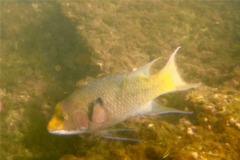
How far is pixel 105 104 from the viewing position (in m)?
2.44

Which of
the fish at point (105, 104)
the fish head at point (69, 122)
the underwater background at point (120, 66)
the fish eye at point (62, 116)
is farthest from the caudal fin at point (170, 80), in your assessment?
the fish eye at point (62, 116)

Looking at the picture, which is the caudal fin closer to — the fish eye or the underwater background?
the underwater background

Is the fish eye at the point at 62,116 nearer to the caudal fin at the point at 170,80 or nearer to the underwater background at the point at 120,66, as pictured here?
the underwater background at the point at 120,66

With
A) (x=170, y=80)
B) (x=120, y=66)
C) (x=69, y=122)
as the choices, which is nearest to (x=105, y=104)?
(x=69, y=122)

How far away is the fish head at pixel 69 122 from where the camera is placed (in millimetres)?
2396

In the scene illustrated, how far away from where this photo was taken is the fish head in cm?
240

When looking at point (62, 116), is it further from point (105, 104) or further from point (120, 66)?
point (120, 66)

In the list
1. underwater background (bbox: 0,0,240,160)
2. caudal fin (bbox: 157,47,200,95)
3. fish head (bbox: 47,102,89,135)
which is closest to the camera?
fish head (bbox: 47,102,89,135)

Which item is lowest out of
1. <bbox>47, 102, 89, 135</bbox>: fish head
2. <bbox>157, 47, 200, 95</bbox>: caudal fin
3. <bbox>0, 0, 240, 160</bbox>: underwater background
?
<bbox>0, 0, 240, 160</bbox>: underwater background

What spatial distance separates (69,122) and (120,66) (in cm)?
289

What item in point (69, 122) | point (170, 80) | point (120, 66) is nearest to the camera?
point (69, 122)

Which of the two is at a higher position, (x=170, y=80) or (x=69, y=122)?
(x=170, y=80)

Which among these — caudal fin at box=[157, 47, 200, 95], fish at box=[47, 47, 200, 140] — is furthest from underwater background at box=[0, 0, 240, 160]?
caudal fin at box=[157, 47, 200, 95]

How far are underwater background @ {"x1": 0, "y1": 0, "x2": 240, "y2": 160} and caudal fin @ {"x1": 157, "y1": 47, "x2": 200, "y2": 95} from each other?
70cm
